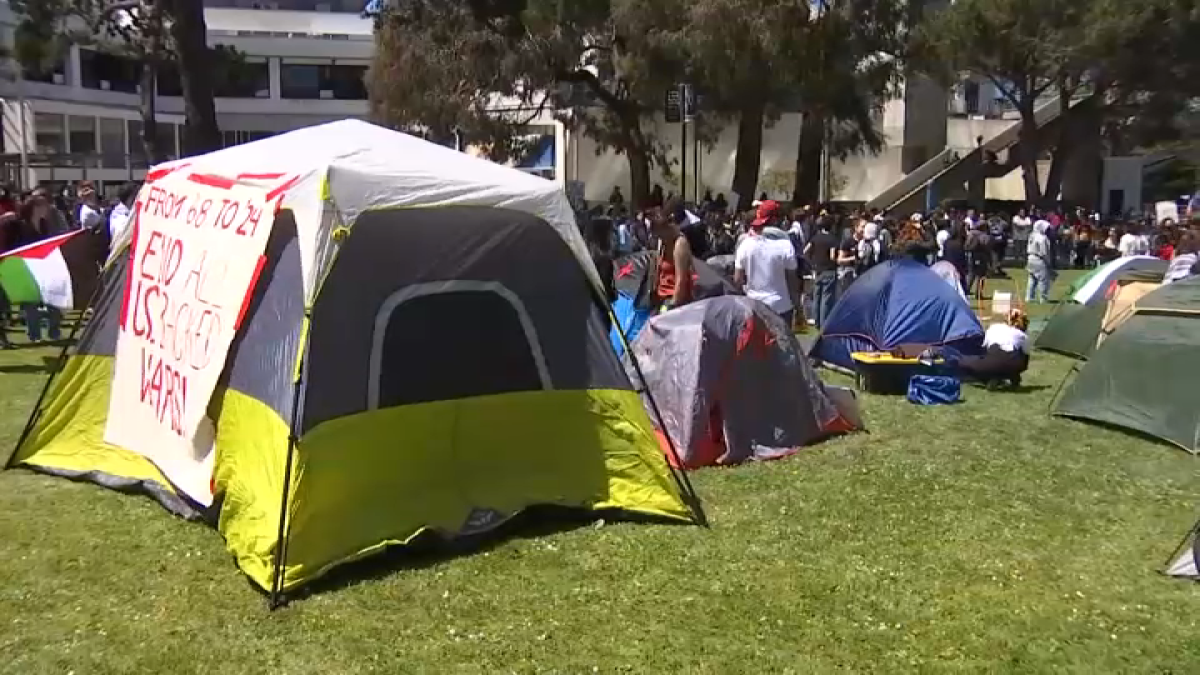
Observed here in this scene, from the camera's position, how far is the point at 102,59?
173 ft

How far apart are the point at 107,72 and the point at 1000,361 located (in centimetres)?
5160

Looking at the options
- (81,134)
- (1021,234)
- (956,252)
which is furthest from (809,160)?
(81,134)

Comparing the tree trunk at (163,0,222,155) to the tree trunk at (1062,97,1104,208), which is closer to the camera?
the tree trunk at (163,0,222,155)

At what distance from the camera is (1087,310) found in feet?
43.0

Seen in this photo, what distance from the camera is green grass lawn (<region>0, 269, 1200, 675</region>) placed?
194 inches

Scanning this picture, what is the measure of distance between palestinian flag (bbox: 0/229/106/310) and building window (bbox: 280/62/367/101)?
49.0 metres

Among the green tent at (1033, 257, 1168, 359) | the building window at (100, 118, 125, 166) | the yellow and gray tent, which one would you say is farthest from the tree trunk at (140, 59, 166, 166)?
the yellow and gray tent

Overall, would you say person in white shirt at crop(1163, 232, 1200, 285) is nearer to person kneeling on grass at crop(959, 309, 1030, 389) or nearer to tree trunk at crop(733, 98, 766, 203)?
person kneeling on grass at crop(959, 309, 1030, 389)

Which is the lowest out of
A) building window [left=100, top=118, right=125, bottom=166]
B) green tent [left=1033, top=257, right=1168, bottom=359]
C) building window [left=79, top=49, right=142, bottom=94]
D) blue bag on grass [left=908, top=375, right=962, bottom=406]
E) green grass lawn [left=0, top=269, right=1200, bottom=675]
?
green grass lawn [left=0, top=269, right=1200, bottom=675]

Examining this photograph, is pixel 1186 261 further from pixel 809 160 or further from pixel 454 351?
pixel 809 160

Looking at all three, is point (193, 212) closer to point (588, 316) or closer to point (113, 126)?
point (588, 316)

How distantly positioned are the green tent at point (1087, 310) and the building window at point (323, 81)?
4999cm

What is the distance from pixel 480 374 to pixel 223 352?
1389mm

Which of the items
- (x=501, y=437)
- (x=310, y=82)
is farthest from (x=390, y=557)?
(x=310, y=82)
